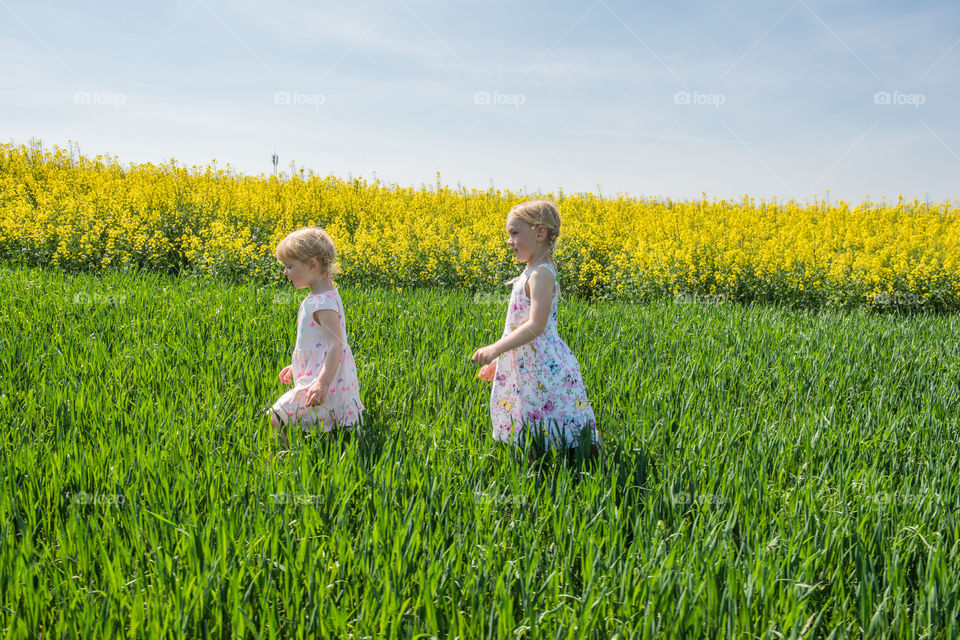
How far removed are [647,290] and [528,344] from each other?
194 inches

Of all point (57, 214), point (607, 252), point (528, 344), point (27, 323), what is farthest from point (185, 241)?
point (528, 344)

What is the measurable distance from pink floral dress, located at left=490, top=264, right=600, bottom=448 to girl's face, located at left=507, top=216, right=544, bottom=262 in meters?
0.10

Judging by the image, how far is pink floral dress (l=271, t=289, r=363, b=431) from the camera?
278 cm

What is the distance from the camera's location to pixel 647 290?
736 cm

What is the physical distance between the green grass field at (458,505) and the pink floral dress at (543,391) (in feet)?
0.56

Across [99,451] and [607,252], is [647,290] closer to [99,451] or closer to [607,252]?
[607,252]

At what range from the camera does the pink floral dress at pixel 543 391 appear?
2748 millimetres

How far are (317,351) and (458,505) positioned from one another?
3.49 ft

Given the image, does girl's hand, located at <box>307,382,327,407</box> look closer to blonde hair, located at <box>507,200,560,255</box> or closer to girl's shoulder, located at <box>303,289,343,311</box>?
girl's shoulder, located at <box>303,289,343,311</box>

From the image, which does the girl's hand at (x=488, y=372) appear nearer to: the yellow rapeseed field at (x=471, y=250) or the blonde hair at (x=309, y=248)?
the blonde hair at (x=309, y=248)

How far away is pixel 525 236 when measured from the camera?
2646 mm

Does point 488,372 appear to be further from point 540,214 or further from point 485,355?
point 540,214

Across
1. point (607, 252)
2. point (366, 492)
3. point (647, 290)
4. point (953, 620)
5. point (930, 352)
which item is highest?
point (607, 252)

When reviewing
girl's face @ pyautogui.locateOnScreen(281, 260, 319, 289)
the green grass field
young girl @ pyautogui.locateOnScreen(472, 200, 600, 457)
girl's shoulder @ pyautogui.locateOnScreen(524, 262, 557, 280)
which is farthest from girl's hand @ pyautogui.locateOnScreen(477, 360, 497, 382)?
girl's face @ pyautogui.locateOnScreen(281, 260, 319, 289)
